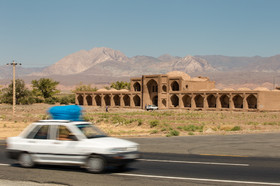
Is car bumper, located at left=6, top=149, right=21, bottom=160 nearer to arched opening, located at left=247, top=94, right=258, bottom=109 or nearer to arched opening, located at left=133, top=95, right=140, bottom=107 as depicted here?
arched opening, located at left=247, top=94, right=258, bottom=109

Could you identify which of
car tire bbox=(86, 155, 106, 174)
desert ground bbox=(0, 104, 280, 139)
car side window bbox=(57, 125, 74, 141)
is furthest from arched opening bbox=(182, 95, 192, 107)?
car tire bbox=(86, 155, 106, 174)

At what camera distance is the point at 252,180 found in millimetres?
9469

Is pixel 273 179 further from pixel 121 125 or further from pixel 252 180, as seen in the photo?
pixel 121 125

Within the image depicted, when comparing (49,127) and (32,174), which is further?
(49,127)

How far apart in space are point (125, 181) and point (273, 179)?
3.69 meters

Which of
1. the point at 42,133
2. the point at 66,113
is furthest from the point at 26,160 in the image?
the point at 66,113

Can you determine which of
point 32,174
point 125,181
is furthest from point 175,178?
point 32,174

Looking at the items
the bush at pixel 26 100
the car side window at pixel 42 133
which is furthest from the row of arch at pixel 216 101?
the car side window at pixel 42 133

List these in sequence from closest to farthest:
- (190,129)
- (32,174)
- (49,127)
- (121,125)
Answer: (32,174), (49,127), (190,129), (121,125)

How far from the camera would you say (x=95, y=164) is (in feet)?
34.0

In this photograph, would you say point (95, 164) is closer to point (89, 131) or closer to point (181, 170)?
point (89, 131)

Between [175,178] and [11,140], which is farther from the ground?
[11,140]

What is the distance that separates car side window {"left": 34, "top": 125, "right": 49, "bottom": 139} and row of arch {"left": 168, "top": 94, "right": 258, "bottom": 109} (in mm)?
56499

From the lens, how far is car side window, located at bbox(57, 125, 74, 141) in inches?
428
